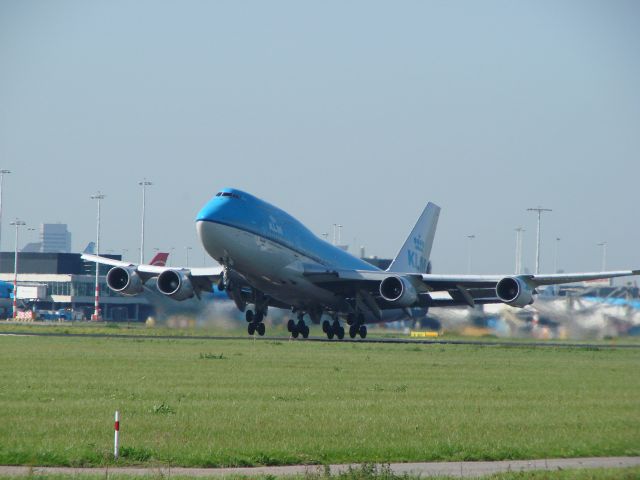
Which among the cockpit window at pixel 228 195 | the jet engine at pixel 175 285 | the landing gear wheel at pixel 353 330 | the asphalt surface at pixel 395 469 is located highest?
the cockpit window at pixel 228 195

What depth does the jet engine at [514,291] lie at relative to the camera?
5728 centimetres

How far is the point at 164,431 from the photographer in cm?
2092

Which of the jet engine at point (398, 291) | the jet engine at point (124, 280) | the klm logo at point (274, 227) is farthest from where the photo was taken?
the jet engine at point (124, 280)

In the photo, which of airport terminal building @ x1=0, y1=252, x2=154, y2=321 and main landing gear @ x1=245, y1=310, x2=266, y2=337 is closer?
main landing gear @ x1=245, y1=310, x2=266, y2=337

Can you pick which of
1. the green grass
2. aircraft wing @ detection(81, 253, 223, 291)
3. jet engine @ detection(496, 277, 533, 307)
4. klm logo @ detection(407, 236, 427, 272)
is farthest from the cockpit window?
the green grass

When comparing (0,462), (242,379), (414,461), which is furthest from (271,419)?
(242,379)

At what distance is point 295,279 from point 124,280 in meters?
10.9

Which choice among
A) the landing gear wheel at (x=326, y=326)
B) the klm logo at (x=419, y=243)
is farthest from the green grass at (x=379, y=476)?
the klm logo at (x=419, y=243)

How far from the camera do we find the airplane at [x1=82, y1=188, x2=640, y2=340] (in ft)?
176

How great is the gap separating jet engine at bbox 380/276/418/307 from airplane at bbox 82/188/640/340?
0.05m

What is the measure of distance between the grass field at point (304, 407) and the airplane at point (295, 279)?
9.14 m

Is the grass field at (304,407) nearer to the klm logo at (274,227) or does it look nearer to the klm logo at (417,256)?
the klm logo at (274,227)

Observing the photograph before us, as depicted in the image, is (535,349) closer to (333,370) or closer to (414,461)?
(333,370)

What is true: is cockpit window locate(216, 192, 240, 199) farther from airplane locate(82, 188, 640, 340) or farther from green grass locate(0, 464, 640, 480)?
green grass locate(0, 464, 640, 480)
